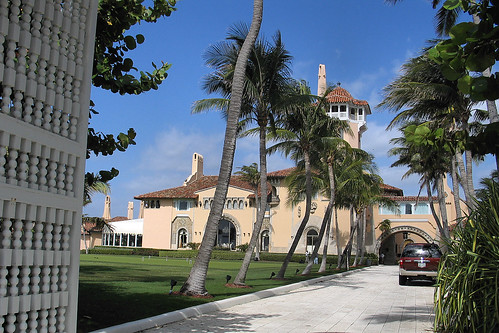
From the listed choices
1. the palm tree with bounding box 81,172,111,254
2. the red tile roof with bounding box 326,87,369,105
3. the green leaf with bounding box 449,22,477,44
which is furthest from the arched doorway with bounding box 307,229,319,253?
the green leaf with bounding box 449,22,477,44

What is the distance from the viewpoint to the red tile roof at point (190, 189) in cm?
6259

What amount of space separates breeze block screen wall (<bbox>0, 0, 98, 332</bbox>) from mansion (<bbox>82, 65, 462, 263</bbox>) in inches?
1833

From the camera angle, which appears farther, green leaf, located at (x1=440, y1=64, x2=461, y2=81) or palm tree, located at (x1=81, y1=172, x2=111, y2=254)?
palm tree, located at (x1=81, y1=172, x2=111, y2=254)

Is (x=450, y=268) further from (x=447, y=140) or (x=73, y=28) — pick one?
(x=73, y=28)

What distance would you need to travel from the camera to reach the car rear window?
914 inches

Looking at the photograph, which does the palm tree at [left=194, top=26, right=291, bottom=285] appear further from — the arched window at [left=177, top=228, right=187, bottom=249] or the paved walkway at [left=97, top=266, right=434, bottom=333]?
the arched window at [left=177, top=228, right=187, bottom=249]

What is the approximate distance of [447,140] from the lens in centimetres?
552

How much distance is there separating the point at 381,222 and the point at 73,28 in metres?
52.5

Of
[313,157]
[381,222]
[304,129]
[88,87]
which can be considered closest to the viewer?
[88,87]

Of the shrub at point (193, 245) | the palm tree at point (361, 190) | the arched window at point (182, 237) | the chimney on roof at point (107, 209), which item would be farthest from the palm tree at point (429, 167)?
the chimney on roof at point (107, 209)

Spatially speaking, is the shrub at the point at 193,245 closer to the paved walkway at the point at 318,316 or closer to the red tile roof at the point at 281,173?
the red tile roof at the point at 281,173

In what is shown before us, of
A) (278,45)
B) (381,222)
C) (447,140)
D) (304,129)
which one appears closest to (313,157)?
(304,129)

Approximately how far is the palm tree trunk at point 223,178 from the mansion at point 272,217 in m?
36.2

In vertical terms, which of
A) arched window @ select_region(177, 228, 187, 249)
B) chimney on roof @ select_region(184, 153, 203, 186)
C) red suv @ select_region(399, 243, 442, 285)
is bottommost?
red suv @ select_region(399, 243, 442, 285)
